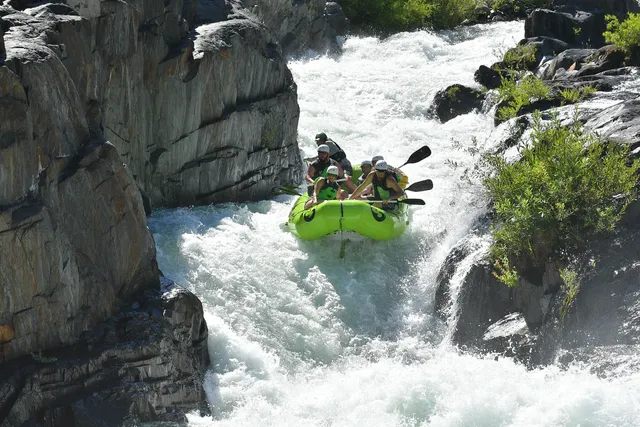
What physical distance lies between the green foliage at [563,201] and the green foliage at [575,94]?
3.14m

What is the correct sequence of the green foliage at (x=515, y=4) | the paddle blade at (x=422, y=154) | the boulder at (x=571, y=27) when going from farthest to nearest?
the green foliage at (x=515, y=4)
the boulder at (x=571, y=27)
the paddle blade at (x=422, y=154)

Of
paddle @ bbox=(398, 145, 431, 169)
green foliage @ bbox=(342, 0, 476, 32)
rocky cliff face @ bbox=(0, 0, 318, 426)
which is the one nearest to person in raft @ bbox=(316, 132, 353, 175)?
paddle @ bbox=(398, 145, 431, 169)

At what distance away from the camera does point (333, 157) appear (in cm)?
1456

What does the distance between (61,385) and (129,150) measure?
4.85m

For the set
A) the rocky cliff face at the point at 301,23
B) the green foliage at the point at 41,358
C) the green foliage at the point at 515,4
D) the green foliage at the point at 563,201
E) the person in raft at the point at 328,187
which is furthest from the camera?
the green foliage at the point at 515,4

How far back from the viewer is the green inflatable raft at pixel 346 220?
12.0 metres

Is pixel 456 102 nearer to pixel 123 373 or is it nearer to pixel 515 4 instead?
pixel 515 4

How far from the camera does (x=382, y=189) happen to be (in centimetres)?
1288

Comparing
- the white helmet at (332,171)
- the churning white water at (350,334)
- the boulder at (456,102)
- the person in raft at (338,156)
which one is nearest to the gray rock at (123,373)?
the churning white water at (350,334)

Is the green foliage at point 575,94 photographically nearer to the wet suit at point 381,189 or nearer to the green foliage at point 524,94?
the green foliage at point 524,94

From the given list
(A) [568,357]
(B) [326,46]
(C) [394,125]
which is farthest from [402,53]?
(A) [568,357]

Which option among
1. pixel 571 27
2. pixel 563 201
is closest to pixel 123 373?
pixel 563 201

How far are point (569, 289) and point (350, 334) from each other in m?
2.68

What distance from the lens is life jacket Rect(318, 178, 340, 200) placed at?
1294cm
